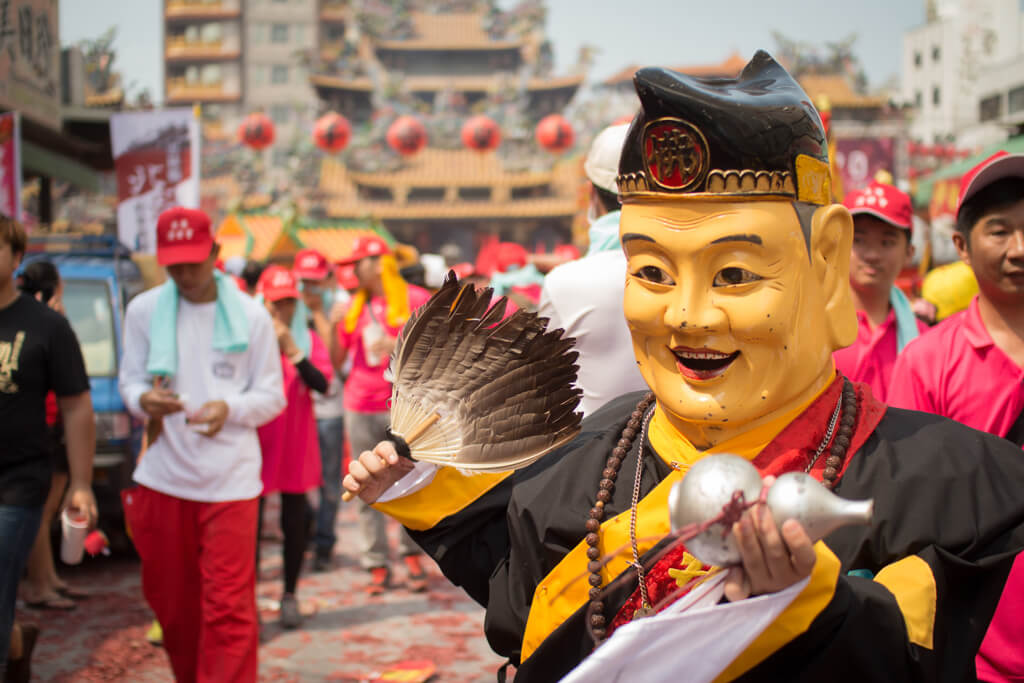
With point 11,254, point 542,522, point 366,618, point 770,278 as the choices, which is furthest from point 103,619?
point 770,278

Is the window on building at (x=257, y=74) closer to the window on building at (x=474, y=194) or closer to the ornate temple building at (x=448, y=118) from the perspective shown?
the ornate temple building at (x=448, y=118)

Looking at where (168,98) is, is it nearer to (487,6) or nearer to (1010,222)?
(487,6)

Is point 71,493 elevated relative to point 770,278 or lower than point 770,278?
lower

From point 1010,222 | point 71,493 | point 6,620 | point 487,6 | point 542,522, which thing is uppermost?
point 487,6

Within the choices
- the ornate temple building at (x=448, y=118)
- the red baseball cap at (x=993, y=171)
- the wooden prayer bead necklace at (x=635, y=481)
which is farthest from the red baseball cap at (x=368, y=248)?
the ornate temple building at (x=448, y=118)

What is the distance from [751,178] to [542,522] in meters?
0.70

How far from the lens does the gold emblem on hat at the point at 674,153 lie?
66.3 inches

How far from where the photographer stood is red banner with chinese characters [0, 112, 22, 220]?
22.4 ft

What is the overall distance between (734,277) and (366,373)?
4635mm

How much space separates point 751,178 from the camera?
5.49ft

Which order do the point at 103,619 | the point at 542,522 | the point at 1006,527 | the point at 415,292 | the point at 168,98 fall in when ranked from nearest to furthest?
the point at 1006,527 < the point at 542,522 < the point at 103,619 < the point at 415,292 < the point at 168,98

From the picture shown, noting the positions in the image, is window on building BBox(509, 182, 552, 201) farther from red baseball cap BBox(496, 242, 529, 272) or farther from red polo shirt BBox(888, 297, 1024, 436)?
red polo shirt BBox(888, 297, 1024, 436)

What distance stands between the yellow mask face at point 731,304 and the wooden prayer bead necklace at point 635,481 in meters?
0.07

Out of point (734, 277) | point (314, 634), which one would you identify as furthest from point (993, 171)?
point (314, 634)
